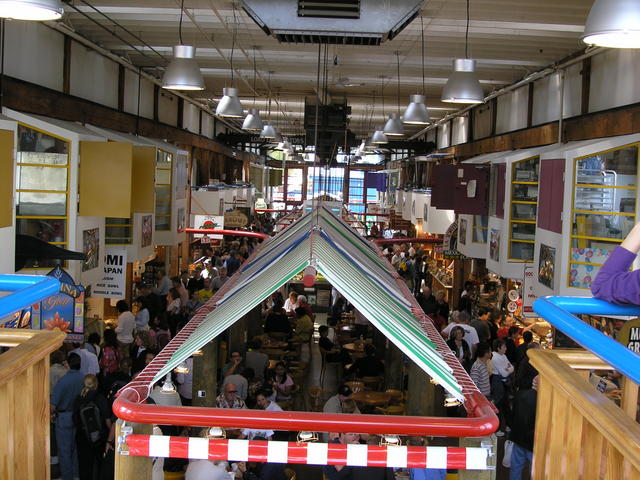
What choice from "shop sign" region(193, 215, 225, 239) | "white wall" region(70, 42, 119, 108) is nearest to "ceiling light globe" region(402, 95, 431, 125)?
"white wall" region(70, 42, 119, 108)

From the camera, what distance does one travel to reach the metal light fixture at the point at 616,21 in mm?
4258

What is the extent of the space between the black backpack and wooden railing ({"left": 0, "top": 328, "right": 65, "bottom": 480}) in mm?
4951

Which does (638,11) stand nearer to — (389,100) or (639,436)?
(639,436)

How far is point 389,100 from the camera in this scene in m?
25.0

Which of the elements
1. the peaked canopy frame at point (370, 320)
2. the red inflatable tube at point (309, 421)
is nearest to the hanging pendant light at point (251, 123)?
the peaked canopy frame at point (370, 320)

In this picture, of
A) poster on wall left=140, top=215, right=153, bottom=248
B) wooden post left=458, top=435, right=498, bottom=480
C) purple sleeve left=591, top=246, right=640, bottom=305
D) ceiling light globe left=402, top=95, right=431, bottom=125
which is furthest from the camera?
poster on wall left=140, top=215, right=153, bottom=248

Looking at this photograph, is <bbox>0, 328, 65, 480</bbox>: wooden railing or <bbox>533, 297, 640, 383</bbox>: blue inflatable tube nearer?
<bbox>533, 297, 640, 383</bbox>: blue inflatable tube

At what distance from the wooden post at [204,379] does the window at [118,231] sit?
4.27 meters

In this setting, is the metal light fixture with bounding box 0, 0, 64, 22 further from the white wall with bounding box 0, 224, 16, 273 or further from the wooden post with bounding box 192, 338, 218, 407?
the wooden post with bounding box 192, 338, 218, 407

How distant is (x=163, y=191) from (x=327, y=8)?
10.5 m

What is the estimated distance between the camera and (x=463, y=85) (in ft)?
29.6

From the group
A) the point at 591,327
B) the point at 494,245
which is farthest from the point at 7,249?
the point at 494,245

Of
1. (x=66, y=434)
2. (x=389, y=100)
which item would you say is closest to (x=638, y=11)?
(x=66, y=434)

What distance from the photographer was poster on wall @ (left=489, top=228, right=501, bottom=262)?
45.1 feet
